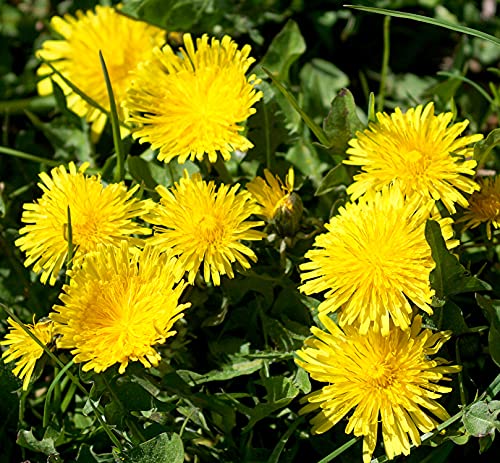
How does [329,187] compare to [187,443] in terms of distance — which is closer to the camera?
[187,443]

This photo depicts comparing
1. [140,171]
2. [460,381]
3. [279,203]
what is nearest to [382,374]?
[460,381]

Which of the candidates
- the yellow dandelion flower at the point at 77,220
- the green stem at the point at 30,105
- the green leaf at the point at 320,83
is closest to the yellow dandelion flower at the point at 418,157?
the yellow dandelion flower at the point at 77,220

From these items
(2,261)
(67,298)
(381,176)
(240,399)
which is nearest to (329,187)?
(381,176)

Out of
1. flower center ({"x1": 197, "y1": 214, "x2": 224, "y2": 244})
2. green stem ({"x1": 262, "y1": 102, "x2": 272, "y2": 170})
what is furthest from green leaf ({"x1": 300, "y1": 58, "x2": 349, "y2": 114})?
flower center ({"x1": 197, "y1": 214, "x2": 224, "y2": 244})

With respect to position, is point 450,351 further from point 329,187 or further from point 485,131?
point 485,131

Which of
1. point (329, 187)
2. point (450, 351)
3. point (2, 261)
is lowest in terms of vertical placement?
point (450, 351)

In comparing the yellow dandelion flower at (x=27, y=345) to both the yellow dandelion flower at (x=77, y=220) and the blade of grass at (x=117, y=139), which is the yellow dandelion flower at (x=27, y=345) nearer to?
the yellow dandelion flower at (x=77, y=220)

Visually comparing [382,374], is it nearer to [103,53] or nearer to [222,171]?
[222,171]
